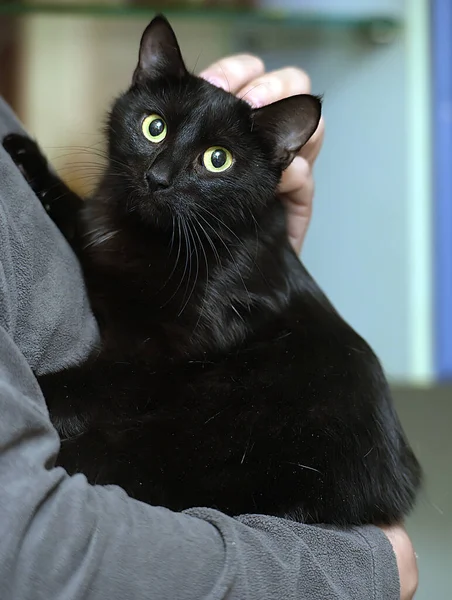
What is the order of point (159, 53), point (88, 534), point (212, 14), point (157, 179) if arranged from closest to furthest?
point (88, 534)
point (157, 179)
point (159, 53)
point (212, 14)

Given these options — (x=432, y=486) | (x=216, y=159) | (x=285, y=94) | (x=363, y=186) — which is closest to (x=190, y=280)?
(x=216, y=159)

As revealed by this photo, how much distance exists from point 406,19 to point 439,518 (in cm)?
107

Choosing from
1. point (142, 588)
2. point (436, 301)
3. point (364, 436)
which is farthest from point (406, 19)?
point (142, 588)

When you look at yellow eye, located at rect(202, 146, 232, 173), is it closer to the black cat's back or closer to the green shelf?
the black cat's back

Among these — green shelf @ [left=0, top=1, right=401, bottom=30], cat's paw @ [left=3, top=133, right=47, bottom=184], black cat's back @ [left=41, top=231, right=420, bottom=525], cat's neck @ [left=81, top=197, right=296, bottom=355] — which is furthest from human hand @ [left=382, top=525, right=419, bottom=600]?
green shelf @ [left=0, top=1, right=401, bottom=30]

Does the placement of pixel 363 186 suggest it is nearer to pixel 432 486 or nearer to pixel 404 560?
pixel 432 486

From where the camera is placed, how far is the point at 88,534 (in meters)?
0.58

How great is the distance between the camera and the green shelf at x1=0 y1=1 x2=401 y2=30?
157 cm

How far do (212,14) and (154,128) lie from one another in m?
0.64

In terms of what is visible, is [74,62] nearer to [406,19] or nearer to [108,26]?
[108,26]


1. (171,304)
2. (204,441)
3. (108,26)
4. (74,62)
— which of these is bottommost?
(204,441)

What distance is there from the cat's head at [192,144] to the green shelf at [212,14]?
0.52 meters

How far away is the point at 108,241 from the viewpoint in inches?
40.6

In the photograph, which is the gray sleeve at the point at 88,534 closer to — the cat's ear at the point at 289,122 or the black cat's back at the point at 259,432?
the black cat's back at the point at 259,432
